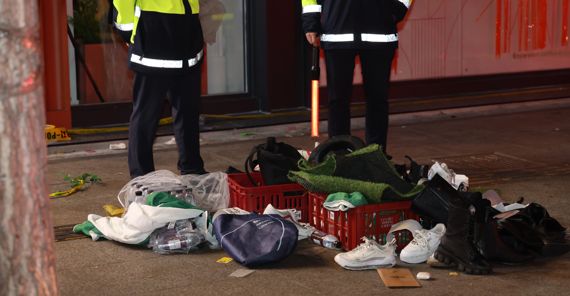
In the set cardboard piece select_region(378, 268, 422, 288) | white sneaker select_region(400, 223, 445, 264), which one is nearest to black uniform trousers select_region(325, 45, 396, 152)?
white sneaker select_region(400, 223, 445, 264)

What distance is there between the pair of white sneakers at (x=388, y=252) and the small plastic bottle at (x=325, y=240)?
230 millimetres

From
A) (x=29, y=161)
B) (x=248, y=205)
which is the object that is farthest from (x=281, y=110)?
(x=29, y=161)

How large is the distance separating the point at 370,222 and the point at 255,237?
2.06 ft

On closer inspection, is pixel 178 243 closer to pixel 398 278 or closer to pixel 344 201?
pixel 344 201

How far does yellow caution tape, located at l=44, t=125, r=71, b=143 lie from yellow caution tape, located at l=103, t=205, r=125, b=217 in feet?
8.31

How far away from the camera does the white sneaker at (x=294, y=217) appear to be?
592cm

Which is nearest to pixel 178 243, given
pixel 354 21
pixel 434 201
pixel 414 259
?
pixel 414 259

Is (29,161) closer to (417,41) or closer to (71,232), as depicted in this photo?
(71,232)

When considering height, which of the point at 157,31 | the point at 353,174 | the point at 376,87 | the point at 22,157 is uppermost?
the point at 157,31

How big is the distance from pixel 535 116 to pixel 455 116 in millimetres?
788

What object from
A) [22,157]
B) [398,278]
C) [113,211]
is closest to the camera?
[22,157]

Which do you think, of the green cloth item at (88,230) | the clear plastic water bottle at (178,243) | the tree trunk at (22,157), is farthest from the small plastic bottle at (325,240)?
the tree trunk at (22,157)

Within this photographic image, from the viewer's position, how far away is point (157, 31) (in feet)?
22.5

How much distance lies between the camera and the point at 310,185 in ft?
19.1
